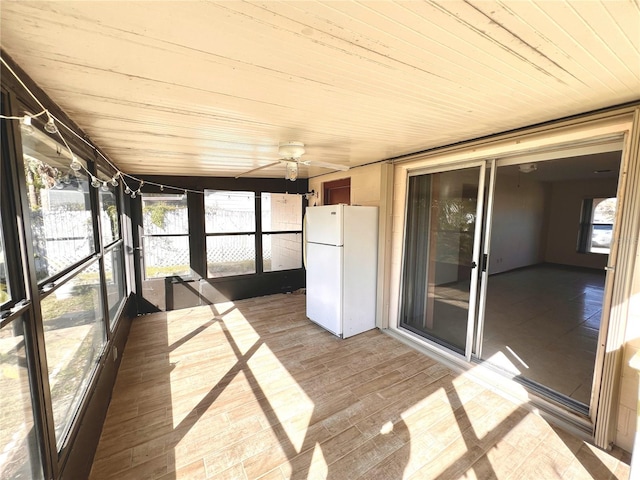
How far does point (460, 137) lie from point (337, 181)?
2308 mm

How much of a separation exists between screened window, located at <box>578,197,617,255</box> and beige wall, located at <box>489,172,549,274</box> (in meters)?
0.82

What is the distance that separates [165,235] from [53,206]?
2.92 m

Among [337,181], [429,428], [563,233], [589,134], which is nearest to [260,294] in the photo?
[337,181]

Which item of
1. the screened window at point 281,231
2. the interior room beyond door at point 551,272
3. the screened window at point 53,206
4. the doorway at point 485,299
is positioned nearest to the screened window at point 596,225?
the interior room beyond door at point 551,272

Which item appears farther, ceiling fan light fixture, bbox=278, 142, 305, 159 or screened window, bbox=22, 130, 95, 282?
ceiling fan light fixture, bbox=278, 142, 305, 159

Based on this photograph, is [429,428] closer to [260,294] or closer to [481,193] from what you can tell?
[481,193]

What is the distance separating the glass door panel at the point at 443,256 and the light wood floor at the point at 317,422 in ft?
1.53

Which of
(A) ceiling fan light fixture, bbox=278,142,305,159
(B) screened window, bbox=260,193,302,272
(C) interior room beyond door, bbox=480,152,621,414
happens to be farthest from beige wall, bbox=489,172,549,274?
(A) ceiling fan light fixture, bbox=278,142,305,159

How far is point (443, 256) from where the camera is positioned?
10.3ft

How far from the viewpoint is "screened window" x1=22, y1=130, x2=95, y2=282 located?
4.37 ft

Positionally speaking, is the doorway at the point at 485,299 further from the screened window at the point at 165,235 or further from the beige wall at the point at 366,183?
the screened window at the point at 165,235

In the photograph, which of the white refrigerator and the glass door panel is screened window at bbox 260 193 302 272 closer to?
the white refrigerator

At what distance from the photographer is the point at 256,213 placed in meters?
5.03

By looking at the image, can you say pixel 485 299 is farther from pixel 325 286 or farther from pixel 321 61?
pixel 321 61
